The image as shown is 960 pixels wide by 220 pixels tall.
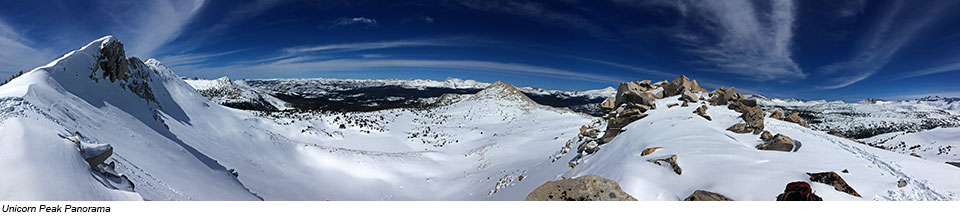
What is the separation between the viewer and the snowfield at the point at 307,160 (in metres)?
5.14

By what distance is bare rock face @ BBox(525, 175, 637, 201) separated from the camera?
5555 mm

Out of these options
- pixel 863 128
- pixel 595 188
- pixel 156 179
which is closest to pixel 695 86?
pixel 595 188

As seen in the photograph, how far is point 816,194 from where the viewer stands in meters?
5.32

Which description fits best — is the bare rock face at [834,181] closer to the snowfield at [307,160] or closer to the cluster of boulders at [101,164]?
the snowfield at [307,160]

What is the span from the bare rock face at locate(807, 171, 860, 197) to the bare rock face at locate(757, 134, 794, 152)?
2939 millimetres

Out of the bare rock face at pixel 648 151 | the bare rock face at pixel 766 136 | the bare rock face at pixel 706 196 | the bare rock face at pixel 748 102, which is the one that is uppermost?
the bare rock face at pixel 748 102

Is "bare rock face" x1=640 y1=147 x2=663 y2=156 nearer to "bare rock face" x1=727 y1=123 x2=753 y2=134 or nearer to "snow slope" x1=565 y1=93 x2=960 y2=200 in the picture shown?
"snow slope" x1=565 y1=93 x2=960 y2=200

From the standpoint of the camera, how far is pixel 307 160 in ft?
56.5

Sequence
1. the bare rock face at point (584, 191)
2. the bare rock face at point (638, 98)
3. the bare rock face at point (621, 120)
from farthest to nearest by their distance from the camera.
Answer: the bare rock face at point (638, 98)
the bare rock face at point (621, 120)
the bare rock face at point (584, 191)

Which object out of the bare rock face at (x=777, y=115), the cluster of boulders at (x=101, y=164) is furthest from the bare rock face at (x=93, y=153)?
the bare rock face at (x=777, y=115)

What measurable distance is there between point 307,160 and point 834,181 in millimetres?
19266

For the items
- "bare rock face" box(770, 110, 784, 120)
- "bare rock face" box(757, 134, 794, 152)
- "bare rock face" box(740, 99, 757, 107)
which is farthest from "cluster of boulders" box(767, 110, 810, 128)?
"bare rock face" box(757, 134, 794, 152)

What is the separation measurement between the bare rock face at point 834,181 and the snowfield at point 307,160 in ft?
0.62

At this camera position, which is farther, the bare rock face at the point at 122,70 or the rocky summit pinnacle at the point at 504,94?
the rocky summit pinnacle at the point at 504,94
